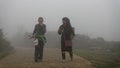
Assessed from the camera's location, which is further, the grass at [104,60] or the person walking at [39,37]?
the person walking at [39,37]

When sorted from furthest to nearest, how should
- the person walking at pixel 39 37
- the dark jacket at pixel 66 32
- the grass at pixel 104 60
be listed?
the person walking at pixel 39 37 → the dark jacket at pixel 66 32 → the grass at pixel 104 60

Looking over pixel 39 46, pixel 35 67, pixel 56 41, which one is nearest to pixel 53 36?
pixel 56 41

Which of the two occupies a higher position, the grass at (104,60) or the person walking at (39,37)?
the person walking at (39,37)

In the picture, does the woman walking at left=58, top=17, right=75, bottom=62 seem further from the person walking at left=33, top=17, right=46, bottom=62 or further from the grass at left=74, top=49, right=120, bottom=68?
the grass at left=74, top=49, right=120, bottom=68

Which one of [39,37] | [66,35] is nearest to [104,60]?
[66,35]

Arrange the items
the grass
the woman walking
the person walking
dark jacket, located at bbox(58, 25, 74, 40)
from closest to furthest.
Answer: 1. the grass
2. the woman walking
3. dark jacket, located at bbox(58, 25, 74, 40)
4. the person walking

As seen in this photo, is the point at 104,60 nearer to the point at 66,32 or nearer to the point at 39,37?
the point at 66,32

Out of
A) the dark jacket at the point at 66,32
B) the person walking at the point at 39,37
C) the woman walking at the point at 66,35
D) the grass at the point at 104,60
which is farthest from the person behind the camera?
the person walking at the point at 39,37

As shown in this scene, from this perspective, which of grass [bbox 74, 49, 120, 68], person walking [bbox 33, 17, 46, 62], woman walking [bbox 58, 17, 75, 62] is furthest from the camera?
person walking [bbox 33, 17, 46, 62]

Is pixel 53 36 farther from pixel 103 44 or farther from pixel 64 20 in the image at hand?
pixel 64 20

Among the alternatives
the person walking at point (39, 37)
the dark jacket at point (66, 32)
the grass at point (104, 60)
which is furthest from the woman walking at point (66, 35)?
the grass at point (104, 60)

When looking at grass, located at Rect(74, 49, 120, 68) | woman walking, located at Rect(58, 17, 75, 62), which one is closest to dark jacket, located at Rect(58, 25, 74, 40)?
woman walking, located at Rect(58, 17, 75, 62)

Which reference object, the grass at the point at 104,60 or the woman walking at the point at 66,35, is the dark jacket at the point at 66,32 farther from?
the grass at the point at 104,60

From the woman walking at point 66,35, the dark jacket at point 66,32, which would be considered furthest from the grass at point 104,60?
the dark jacket at point 66,32
